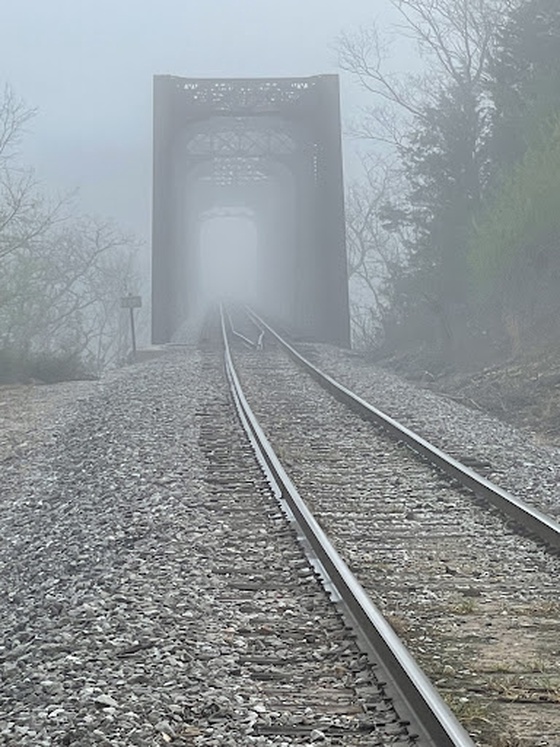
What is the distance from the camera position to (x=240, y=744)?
4.31 metres

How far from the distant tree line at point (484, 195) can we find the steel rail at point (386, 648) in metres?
14.8

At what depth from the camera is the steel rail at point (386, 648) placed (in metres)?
4.16

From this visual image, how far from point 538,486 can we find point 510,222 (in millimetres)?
13692

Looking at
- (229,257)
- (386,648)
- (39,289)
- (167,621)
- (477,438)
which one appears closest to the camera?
(386,648)

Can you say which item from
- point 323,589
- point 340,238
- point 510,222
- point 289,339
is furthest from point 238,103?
point 323,589

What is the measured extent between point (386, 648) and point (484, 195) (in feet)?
78.1

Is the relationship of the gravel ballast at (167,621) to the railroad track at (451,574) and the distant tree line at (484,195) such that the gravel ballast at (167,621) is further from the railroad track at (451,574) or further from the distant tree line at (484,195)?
the distant tree line at (484,195)

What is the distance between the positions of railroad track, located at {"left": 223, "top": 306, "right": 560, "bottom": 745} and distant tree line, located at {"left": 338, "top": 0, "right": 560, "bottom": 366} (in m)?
11.0

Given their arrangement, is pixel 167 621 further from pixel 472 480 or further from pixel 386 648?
pixel 472 480

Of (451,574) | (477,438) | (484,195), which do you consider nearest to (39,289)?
(484,195)

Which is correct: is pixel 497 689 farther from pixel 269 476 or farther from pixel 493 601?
pixel 269 476

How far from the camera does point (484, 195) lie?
91.4 ft

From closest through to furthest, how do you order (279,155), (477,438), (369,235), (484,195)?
(477,438)
(484,195)
(279,155)
(369,235)

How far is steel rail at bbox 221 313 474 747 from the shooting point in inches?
164
